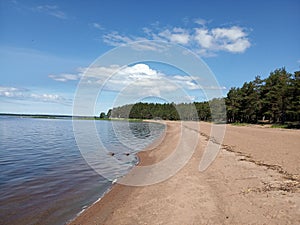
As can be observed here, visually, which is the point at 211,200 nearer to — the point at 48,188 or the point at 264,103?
the point at 48,188

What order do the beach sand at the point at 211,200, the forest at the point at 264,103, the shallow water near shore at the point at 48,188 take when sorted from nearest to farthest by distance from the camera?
the beach sand at the point at 211,200 < the shallow water near shore at the point at 48,188 < the forest at the point at 264,103

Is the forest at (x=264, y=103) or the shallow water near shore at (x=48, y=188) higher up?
the forest at (x=264, y=103)

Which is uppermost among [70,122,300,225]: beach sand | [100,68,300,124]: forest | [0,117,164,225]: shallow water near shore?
[100,68,300,124]: forest

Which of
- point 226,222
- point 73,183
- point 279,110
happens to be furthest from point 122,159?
point 279,110

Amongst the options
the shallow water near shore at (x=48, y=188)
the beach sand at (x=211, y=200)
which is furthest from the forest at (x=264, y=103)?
the beach sand at (x=211, y=200)

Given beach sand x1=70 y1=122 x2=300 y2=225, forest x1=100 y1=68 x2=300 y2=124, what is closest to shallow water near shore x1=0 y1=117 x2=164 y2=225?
beach sand x1=70 y1=122 x2=300 y2=225

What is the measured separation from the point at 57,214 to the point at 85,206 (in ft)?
3.49

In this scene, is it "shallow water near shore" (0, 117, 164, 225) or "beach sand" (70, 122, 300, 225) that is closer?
"beach sand" (70, 122, 300, 225)

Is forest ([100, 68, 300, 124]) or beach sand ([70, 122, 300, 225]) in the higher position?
forest ([100, 68, 300, 124])

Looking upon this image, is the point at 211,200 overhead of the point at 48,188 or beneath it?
overhead

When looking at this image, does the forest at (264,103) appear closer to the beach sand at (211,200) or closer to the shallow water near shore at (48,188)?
the shallow water near shore at (48,188)

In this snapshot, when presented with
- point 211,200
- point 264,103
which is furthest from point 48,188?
point 264,103

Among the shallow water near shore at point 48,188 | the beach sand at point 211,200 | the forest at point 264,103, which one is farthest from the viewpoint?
the forest at point 264,103

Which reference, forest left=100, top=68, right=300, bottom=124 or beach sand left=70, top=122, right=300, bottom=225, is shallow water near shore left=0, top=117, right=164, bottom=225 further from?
forest left=100, top=68, right=300, bottom=124
